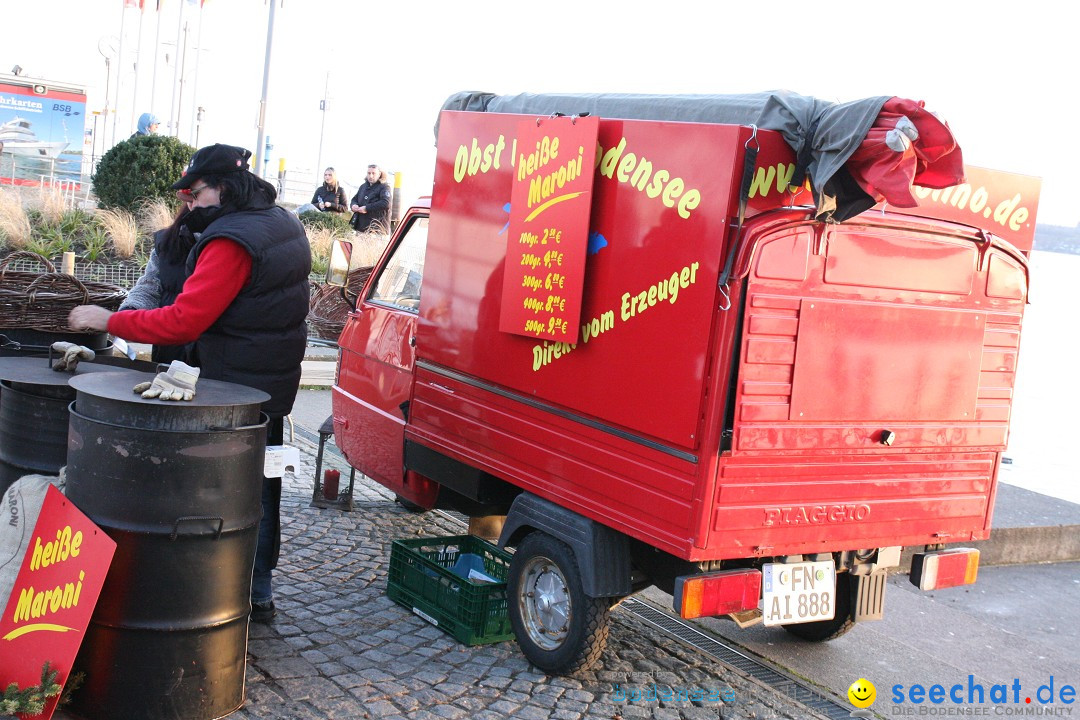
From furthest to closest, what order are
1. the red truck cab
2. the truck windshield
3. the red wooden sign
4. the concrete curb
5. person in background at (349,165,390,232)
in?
person in background at (349,165,390,232) → the concrete curb → the truck windshield → the red truck cab → the red wooden sign

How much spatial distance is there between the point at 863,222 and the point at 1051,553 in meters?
5.08

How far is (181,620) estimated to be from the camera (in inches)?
135

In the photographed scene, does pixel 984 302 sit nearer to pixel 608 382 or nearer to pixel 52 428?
pixel 608 382

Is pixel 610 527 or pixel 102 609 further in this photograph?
pixel 610 527

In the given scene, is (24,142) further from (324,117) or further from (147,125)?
(324,117)

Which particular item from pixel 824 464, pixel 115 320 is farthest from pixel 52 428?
pixel 824 464

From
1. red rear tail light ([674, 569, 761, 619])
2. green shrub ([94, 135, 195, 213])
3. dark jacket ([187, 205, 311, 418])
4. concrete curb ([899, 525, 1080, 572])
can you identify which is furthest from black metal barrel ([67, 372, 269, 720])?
green shrub ([94, 135, 195, 213])

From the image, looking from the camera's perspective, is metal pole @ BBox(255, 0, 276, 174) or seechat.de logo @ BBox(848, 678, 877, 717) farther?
metal pole @ BBox(255, 0, 276, 174)

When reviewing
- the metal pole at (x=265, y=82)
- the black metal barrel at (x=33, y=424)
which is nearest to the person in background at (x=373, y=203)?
the metal pole at (x=265, y=82)

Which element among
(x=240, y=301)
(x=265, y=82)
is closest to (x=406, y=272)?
(x=240, y=301)

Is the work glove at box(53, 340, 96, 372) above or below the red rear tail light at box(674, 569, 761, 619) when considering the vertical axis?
above

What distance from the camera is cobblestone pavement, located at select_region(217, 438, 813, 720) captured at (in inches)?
156

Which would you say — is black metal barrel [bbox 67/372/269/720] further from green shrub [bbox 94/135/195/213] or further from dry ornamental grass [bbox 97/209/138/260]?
green shrub [bbox 94/135/195/213]

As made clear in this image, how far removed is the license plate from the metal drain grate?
1.53 feet
